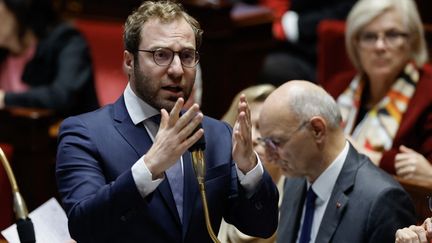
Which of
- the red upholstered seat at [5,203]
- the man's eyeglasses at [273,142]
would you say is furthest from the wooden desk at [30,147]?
the man's eyeglasses at [273,142]

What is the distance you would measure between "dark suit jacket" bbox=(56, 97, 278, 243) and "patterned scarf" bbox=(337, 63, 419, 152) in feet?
2.83

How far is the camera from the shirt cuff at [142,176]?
1.42 meters

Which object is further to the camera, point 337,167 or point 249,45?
point 249,45

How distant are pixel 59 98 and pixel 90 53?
207 millimetres

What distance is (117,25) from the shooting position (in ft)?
10.2

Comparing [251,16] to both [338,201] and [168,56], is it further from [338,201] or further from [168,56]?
[168,56]

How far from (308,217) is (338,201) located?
90mm

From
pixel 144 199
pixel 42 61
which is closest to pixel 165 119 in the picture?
pixel 144 199

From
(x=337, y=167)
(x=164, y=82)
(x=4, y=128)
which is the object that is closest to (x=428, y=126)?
(x=337, y=167)

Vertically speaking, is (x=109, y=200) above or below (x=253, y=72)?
above

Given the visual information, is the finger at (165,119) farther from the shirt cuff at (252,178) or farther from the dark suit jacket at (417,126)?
the dark suit jacket at (417,126)

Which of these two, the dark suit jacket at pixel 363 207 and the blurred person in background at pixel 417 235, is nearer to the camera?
the blurred person in background at pixel 417 235

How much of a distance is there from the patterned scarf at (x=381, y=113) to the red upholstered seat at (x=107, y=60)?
79cm

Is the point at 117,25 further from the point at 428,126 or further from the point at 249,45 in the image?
the point at 428,126
